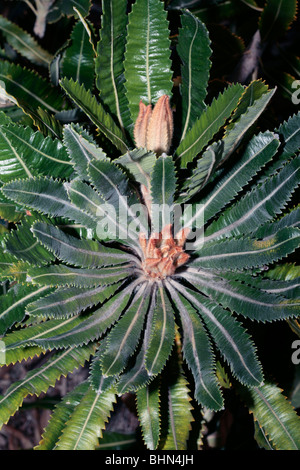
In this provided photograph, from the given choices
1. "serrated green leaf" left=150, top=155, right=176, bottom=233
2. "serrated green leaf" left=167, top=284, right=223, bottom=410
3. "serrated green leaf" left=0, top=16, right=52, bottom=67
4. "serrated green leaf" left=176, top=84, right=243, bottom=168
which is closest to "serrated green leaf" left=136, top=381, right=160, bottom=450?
"serrated green leaf" left=167, top=284, right=223, bottom=410

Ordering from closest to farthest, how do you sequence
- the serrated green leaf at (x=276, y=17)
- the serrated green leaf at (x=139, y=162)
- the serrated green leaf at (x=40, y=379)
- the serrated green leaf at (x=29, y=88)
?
the serrated green leaf at (x=139, y=162) < the serrated green leaf at (x=40, y=379) < the serrated green leaf at (x=29, y=88) < the serrated green leaf at (x=276, y=17)

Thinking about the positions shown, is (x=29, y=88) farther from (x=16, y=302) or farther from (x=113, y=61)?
(x=16, y=302)

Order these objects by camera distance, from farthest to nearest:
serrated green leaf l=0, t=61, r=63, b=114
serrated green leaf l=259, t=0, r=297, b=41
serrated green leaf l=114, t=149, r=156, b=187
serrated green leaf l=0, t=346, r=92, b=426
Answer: serrated green leaf l=259, t=0, r=297, b=41 < serrated green leaf l=0, t=61, r=63, b=114 < serrated green leaf l=0, t=346, r=92, b=426 < serrated green leaf l=114, t=149, r=156, b=187

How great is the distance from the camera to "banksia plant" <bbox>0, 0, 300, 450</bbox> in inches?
31.5

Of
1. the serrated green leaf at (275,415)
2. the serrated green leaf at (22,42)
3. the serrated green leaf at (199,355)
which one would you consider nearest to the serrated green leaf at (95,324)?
the serrated green leaf at (199,355)

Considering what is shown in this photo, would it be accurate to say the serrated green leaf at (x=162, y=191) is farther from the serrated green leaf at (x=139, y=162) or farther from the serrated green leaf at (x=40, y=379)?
the serrated green leaf at (x=40, y=379)

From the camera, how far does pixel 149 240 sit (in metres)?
0.90

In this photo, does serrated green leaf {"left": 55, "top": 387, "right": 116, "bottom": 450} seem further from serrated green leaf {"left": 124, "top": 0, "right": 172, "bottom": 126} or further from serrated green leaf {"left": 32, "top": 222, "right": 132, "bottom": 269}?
serrated green leaf {"left": 124, "top": 0, "right": 172, "bottom": 126}

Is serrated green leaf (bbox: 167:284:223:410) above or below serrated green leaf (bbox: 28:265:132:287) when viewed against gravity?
below

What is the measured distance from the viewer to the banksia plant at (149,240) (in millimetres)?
799

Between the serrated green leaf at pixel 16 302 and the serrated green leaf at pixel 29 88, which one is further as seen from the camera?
the serrated green leaf at pixel 29 88

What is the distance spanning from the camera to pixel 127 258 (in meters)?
0.94
